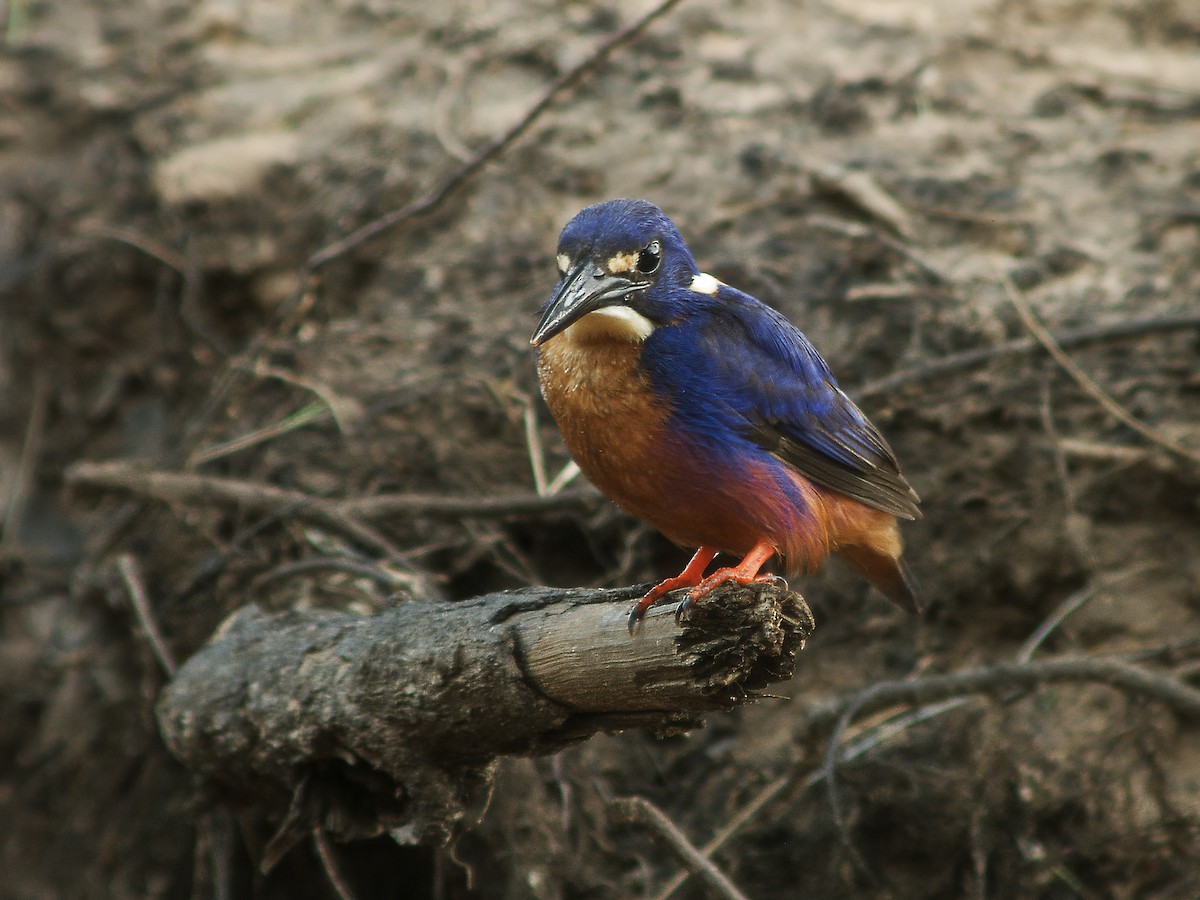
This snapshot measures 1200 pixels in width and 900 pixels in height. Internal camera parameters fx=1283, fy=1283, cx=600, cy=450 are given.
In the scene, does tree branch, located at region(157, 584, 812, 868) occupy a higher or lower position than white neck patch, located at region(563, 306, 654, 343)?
lower

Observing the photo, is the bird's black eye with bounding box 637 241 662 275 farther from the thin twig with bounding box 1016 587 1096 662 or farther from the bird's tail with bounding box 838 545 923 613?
the thin twig with bounding box 1016 587 1096 662

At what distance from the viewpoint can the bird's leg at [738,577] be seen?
97.1 inches

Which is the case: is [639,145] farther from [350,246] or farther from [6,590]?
[6,590]

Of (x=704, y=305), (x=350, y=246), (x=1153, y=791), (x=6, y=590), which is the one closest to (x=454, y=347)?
(x=350, y=246)

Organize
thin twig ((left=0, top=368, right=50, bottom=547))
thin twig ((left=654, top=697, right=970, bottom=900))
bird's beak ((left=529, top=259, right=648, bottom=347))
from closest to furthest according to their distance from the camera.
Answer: bird's beak ((left=529, top=259, right=648, bottom=347)), thin twig ((left=654, top=697, right=970, bottom=900)), thin twig ((left=0, top=368, right=50, bottom=547))

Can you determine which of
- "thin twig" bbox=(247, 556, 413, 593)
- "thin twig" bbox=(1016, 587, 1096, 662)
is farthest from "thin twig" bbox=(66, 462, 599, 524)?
"thin twig" bbox=(1016, 587, 1096, 662)

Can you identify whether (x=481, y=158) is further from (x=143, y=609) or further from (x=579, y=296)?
(x=143, y=609)

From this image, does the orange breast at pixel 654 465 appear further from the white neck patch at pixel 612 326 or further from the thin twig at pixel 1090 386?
the thin twig at pixel 1090 386

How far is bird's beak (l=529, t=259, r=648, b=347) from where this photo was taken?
9.51 ft

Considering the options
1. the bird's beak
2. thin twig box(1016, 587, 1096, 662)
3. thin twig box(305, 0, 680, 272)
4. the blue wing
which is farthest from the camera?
thin twig box(305, 0, 680, 272)

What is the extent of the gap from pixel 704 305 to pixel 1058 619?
1.62 m

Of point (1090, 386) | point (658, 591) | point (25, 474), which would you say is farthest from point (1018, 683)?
point (25, 474)

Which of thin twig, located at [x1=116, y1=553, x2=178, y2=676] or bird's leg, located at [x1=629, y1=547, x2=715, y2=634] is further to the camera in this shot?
thin twig, located at [x1=116, y1=553, x2=178, y2=676]

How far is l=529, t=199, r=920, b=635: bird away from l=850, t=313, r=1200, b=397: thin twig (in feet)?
2.58
